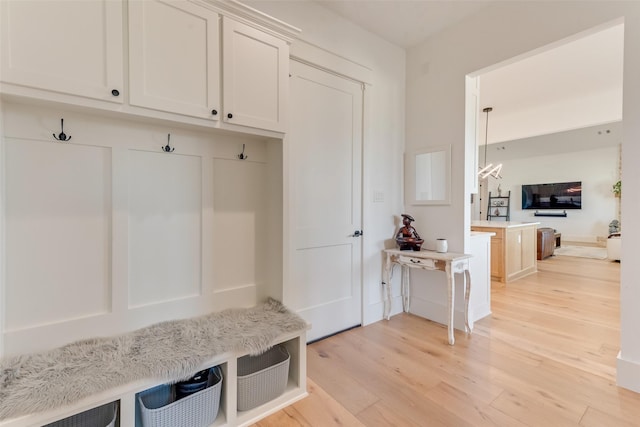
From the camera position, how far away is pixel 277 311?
1.89 metres

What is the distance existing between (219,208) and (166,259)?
434mm

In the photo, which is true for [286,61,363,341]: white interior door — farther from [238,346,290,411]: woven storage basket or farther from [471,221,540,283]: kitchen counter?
[471,221,540,283]: kitchen counter

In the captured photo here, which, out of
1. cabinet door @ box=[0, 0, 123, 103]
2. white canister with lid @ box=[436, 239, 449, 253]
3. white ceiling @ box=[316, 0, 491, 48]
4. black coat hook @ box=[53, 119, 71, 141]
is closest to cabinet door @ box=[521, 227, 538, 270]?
white canister with lid @ box=[436, 239, 449, 253]

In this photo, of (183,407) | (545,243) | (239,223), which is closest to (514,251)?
(545,243)

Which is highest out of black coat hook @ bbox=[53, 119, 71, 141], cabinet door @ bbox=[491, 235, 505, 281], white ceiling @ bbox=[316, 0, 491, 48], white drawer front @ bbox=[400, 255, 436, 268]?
white ceiling @ bbox=[316, 0, 491, 48]

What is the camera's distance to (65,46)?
1.25m

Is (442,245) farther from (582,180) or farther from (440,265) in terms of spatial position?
(582,180)

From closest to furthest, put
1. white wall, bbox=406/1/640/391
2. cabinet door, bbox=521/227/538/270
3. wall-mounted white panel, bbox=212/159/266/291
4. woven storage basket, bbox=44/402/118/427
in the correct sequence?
woven storage basket, bbox=44/402/118/427
white wall, bbox=406/1/640/391
wall-mounted white panel, bbox=212/159/266/291
cabinet door, bbox=521/227/538/270

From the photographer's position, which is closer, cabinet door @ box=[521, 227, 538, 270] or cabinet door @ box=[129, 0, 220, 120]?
cabinet door @ box=[129, 0, 220, 120]

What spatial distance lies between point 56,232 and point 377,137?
2499mm

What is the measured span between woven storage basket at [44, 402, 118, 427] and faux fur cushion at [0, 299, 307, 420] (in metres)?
0.22

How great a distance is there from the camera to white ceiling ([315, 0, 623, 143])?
2.49 meters

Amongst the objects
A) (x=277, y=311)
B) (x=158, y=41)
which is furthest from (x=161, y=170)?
(x=277, y=311)

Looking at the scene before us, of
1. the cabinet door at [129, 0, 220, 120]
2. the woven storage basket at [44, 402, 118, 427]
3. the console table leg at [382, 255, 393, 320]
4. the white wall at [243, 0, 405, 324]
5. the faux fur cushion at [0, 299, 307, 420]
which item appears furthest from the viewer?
the console table leg at [382, 255, 393, 320]
